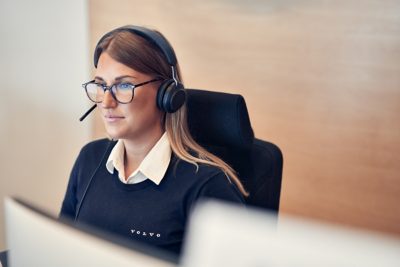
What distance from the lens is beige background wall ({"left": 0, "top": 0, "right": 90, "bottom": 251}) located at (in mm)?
1999

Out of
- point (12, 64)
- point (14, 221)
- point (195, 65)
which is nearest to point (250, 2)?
point (195, 65)

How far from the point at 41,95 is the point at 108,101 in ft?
3.87

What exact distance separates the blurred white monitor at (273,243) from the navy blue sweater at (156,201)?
2.22ft

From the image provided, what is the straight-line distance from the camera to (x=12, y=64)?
200 cm

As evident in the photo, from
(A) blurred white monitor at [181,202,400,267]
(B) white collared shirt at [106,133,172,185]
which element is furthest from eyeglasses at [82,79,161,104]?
(A) blurred white monitor at [181,202,400,267]

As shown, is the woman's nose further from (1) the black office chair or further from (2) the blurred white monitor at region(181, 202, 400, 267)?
(2) the blurred white monitor at region(181, 202, 400, 267)

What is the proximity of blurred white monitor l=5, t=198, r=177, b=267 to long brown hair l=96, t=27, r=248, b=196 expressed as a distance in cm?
63

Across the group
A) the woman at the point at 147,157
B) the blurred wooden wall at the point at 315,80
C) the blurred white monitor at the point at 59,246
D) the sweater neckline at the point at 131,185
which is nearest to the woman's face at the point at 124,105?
the woman at the point at 147,157

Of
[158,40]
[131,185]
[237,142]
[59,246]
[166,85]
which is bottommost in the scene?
[59,246]

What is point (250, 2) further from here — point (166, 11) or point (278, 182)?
point (278, 182)

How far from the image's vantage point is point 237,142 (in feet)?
3.95

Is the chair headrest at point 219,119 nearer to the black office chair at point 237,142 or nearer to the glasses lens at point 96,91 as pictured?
the black office chair at point 237,142

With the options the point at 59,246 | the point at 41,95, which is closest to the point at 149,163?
the point at 59,246

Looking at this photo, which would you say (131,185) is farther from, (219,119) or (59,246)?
(59,246)
